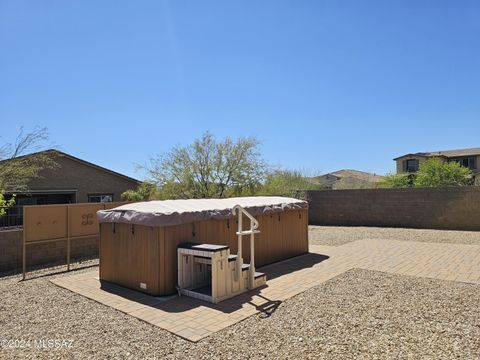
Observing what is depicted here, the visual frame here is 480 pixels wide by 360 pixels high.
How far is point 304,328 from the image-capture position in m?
4.23

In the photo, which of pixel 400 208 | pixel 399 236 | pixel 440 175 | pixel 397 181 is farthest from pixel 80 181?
pixel 440 175

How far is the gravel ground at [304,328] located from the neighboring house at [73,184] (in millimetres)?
11177

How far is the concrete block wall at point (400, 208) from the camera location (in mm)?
14117

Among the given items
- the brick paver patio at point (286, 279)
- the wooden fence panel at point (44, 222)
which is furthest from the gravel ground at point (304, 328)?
the wooden fence panel at point (44, 222)

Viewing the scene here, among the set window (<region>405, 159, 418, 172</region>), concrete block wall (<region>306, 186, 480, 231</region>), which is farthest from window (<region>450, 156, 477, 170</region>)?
concrete block wall (<region>306, 186, 480, 231</region>)

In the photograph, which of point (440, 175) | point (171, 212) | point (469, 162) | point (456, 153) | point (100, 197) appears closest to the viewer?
point (171, 212)

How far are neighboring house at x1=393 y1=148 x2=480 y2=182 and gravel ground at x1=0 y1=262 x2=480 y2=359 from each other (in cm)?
3602

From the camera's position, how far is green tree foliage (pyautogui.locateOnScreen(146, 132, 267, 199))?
15.2 meters

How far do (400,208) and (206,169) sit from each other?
9073mm

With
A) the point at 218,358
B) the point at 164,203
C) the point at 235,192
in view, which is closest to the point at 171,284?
the point at 164,203

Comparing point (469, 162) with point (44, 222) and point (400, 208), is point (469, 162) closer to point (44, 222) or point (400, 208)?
point (400, 208)

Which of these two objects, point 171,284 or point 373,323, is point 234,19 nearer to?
point 171,284

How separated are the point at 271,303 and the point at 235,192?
10.3m

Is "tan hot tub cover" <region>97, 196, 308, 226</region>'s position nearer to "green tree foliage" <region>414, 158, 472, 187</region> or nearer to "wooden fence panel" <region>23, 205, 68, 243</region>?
"wooden fence panel" <region>23, 205, 68, 243</region>
